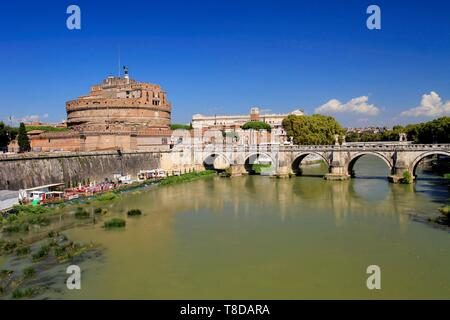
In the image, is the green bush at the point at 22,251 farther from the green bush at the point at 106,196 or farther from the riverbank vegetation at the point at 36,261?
the green bush at the point at 106,196

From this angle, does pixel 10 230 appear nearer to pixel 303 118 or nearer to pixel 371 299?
pixel 371 299

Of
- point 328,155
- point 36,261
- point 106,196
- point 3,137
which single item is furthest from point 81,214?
point 328,155

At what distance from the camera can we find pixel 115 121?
45312 mm

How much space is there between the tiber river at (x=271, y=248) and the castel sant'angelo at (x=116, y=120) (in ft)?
45.1

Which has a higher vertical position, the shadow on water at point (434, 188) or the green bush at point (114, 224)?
the shadow on water at point (434, 188)

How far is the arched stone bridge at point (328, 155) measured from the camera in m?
32.5

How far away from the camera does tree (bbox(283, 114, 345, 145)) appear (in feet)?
176

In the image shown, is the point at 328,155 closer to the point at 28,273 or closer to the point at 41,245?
the point at 41,245

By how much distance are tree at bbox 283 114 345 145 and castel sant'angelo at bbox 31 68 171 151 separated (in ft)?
53.5

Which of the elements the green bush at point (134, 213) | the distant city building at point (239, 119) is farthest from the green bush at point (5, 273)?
the distant city building at point (239, 119)

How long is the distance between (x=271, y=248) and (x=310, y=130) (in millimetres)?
40465

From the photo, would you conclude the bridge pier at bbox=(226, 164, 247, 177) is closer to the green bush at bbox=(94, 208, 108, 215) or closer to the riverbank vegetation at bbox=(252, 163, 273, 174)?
the riverbank vegetation at bbox=(252, 163, 273, 174)

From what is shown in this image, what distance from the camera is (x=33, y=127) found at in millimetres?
48219
